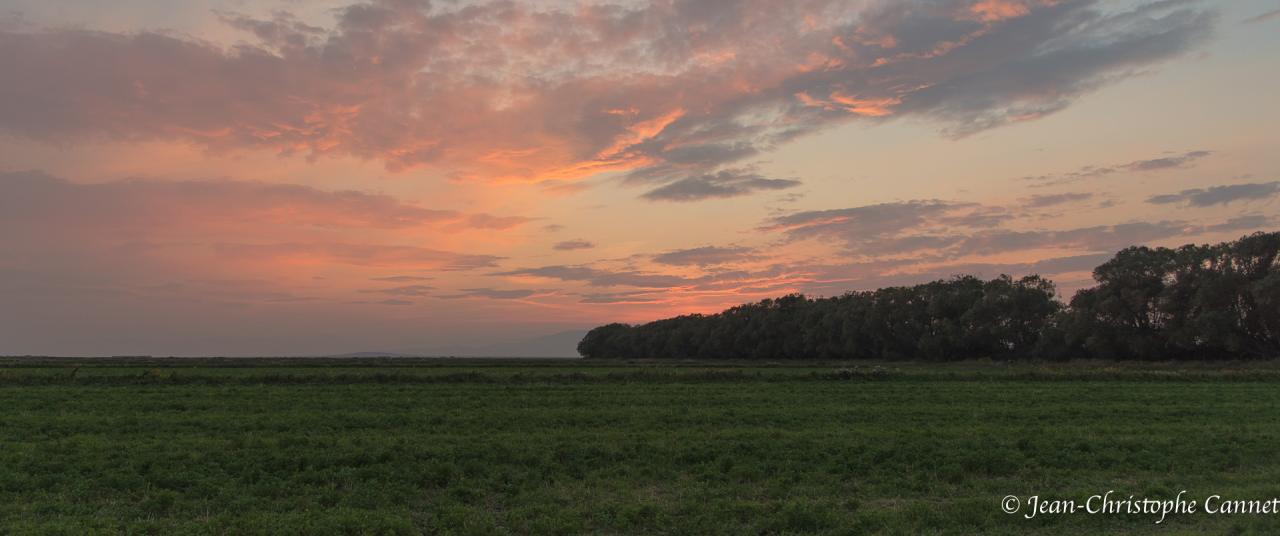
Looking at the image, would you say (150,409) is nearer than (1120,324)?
Yes

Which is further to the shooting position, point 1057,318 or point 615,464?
point 1057,318

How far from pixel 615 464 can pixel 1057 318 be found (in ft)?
352

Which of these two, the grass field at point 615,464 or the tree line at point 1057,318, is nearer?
the grass field at point 615,464

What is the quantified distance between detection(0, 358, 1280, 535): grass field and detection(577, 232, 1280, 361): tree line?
2503 inches

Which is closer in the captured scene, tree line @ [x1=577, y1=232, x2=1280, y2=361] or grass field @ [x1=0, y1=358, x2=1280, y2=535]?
grass field @ [x1=0, y1=358, x2=1280, y2=535]

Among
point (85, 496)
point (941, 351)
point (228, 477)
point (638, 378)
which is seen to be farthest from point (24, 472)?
point (941, 351)

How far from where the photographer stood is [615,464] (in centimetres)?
1828

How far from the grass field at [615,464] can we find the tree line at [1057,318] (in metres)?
63.6

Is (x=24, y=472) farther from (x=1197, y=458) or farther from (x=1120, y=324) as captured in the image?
(x=1120, y=324)

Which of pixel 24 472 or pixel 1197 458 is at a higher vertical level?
pixel 24 472

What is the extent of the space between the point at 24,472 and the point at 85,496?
9.67 feet

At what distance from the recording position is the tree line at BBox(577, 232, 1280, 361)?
80500 millimetres

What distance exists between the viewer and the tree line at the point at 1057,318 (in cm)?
8050

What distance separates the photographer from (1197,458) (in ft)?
61.5
